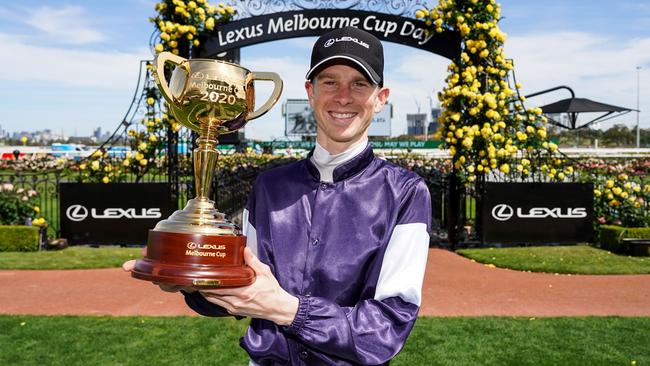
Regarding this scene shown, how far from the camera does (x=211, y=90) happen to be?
6.21 ft

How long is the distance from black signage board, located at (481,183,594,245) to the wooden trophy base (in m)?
9.96

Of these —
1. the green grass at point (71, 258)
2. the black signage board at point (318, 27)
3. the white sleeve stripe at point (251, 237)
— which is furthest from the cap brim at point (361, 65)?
the black signage board at point (318, 27)

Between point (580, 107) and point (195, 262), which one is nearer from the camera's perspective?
point (195, 262)

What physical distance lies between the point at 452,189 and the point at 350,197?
9.72 metres

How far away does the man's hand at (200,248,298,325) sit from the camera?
1.56 meters

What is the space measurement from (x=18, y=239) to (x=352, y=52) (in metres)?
10.6

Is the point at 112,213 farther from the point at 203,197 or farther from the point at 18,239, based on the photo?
the point at 203,197

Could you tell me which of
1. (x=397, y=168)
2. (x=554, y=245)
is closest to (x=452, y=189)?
(x=554, y=245)

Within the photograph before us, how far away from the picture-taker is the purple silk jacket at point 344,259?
1.64 metres

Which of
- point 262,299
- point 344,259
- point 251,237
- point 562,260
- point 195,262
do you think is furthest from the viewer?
point 562,260

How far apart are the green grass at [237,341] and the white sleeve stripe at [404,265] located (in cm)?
367

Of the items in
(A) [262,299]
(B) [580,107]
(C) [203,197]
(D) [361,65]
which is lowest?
(A) [262,299]

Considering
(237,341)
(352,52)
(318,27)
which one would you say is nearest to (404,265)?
(352,52)

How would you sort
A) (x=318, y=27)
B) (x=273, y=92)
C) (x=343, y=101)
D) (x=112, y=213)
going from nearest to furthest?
1. (x=343, y=101)
2. (x=273, y=92)
3. (x=318, y=27)
4. (x=112, y=213)
